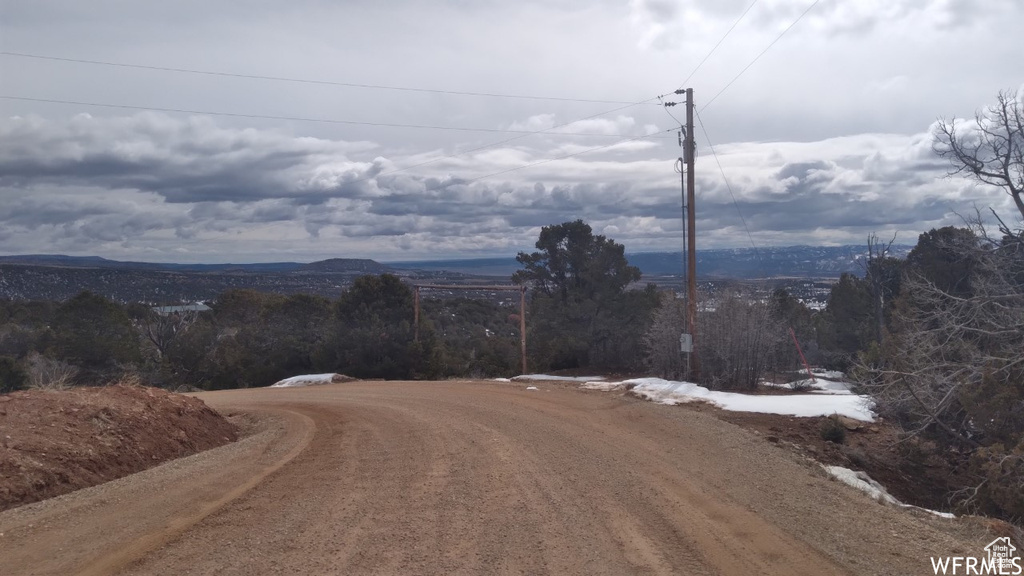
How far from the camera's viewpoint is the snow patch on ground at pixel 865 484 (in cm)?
931

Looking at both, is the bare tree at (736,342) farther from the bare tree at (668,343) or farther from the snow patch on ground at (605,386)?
the snow patch on ground at (605,386)

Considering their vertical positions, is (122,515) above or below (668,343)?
above

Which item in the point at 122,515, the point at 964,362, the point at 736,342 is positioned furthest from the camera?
the point at 736,342

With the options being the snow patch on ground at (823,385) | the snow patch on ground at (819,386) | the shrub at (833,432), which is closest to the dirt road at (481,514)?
the shrub at (833,432)

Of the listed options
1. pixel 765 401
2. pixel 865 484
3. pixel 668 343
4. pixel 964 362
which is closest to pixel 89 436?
pixel 865 484

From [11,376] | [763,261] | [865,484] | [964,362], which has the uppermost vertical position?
[763,261]

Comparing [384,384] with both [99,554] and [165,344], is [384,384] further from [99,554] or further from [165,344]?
[165,344]

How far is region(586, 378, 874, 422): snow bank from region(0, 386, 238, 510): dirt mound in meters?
9.09

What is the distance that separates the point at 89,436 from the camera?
1044 centimetres

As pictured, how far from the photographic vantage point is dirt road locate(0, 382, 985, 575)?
20.6ft

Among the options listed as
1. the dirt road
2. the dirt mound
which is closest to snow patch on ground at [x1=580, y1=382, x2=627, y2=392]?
the dirt road

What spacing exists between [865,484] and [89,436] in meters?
10.3

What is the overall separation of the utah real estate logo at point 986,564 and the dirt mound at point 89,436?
350 inches

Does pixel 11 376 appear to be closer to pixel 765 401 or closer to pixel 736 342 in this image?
pixel 736 342
